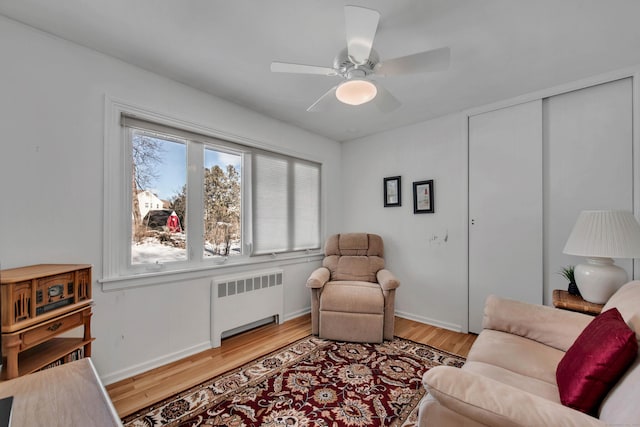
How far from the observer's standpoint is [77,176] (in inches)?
74.3

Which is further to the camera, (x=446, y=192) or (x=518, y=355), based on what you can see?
(x=446, y=192)

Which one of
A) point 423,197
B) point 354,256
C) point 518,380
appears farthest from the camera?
point 354,256

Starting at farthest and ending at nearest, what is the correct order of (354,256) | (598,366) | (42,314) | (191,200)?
(354,256), (191,200), (42,314), (598,366)

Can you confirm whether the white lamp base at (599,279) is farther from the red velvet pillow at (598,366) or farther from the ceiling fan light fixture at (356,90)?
the ceiling fan light fixture at (356,90)

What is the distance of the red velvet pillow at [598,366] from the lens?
3.23 feet

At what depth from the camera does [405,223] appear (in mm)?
3479

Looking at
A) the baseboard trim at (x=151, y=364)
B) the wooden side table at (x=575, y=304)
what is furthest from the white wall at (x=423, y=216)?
the baseboard trim at (x=151, y=364)

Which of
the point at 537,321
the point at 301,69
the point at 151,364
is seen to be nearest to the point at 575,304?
the point at 537,321

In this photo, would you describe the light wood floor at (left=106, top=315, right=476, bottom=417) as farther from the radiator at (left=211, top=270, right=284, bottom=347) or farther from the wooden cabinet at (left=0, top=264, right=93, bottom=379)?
the wooden cabinet at (left=0, top=264, right=93, bottom=379)

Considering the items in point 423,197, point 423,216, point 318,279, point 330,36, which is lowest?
point 318,279

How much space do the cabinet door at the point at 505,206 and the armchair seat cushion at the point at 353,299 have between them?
111cm

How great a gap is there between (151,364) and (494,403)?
2422 mm

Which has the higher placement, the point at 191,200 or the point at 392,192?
the point at 392,192

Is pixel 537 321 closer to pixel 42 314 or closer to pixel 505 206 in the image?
pixel 505 206
